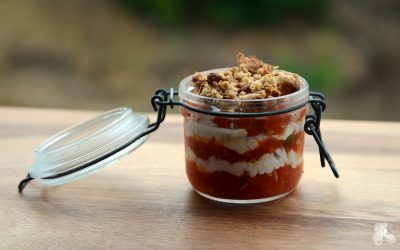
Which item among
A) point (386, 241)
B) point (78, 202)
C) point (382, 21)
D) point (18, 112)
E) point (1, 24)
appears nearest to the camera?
point (386, 241)

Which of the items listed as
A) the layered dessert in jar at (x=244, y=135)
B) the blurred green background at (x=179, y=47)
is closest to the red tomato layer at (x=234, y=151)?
the layered dessert in jar at (x=244, y=135)

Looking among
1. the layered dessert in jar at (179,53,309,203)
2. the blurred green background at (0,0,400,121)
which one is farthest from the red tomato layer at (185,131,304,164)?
the blurred green background at (0,0,400,121)

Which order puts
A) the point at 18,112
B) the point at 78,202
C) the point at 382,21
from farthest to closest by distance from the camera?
the point at 382,21
the point at 18,112
the point at 78,202

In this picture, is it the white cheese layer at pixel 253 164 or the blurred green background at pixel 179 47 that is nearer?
the white cheese layer at pixel 253 164

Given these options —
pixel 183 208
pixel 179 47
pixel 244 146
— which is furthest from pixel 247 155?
pixel 179 47

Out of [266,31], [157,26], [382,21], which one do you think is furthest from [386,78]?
[157,26]

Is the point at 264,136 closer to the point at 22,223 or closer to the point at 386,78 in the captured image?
the point at 22,223

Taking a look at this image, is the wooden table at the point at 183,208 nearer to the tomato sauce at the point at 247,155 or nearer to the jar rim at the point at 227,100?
the tomato sauce at the point at 247,155
